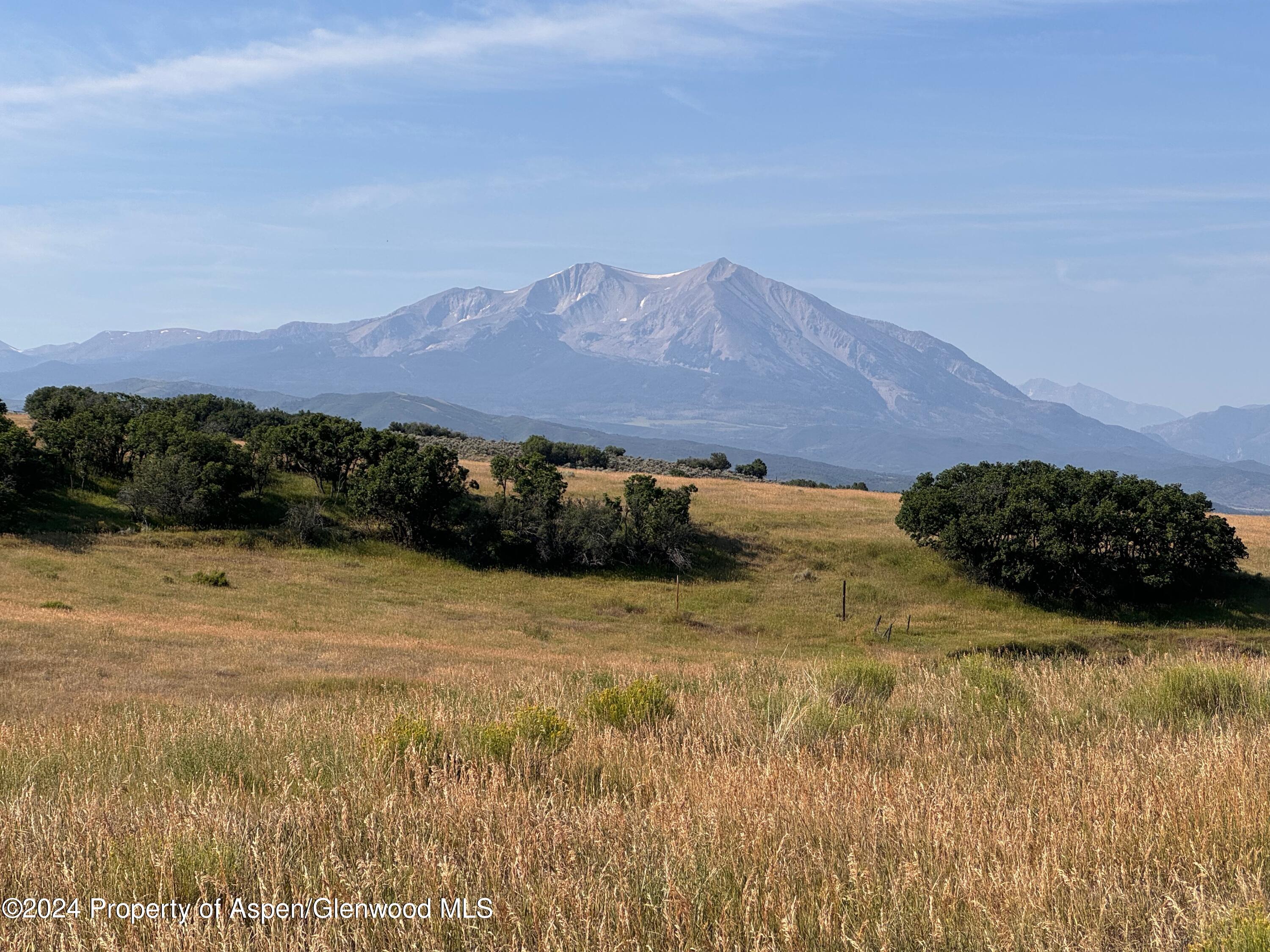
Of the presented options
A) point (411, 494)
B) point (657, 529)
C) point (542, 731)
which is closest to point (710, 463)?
point (657, 529)

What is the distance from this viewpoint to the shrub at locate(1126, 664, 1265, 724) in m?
9.47

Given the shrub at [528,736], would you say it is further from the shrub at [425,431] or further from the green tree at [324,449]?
the shrub at [425,431]

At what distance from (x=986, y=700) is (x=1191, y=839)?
4765mm

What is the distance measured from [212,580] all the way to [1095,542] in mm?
47377

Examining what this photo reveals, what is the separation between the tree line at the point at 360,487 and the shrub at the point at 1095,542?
18078mm

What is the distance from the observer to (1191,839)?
5.32 m

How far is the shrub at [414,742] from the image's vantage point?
7414 mm

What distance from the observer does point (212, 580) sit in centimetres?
4169

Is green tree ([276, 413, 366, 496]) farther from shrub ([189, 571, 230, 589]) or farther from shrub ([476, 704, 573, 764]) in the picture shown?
shrub ([476, 704, 573, 764])

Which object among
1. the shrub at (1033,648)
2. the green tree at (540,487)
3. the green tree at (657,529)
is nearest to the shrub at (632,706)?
the shrub at (1033,648)

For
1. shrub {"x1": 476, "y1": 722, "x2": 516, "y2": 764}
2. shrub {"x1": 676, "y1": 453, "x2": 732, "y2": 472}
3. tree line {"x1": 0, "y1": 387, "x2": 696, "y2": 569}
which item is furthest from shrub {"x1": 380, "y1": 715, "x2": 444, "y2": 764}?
shrub {"x1": 676, "y1": 453, "x2": 732, "y2": 472}

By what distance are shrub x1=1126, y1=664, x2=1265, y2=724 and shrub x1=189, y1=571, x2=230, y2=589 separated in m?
40.0

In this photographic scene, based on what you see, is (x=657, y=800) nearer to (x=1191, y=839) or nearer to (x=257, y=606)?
(x=1191, y=839)

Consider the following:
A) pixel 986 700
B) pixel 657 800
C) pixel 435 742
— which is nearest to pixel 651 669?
pixel 986 700
